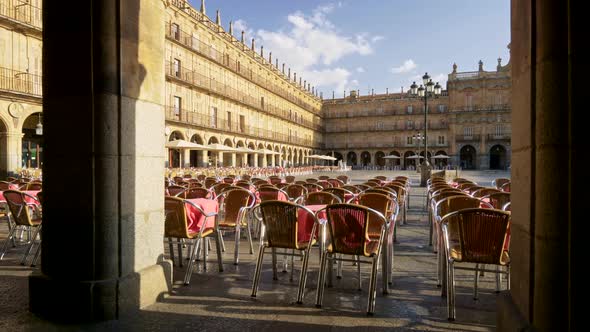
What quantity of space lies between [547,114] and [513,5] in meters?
0.84

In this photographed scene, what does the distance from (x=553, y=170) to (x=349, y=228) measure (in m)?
1.63

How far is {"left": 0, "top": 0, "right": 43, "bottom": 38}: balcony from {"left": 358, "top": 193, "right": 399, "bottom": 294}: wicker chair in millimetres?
17805

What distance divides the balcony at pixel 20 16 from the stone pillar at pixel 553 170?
1936 centimetres

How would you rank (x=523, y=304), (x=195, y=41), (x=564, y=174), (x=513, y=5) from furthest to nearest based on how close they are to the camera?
1. (x=195, y=41)
2. (x=513, y=5)
3. (x=523, y=304)
4. (x=564, y=174)

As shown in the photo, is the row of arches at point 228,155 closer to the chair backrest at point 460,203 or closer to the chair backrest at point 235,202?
the chair backrest at point 235,202

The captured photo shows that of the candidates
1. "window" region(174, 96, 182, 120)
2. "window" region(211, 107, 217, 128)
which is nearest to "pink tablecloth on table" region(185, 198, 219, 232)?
"window" region(174, 96, 182, 120)

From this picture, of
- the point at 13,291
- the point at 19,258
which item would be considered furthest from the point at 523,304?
Answer: the point at 19,258

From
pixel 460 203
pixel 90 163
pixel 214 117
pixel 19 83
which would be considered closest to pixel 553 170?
pixel 460 203

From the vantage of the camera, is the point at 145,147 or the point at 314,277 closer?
the point at 145,147

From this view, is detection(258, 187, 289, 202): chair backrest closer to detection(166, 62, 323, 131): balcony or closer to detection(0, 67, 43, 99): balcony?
detection(0, 67, 43, 99): balcony

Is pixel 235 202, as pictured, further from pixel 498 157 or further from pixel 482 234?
pixel 498 157

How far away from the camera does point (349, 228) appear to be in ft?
10.2

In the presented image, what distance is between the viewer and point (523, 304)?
1.99 metres

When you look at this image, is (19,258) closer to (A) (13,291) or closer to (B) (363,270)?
(A) (13,291)
